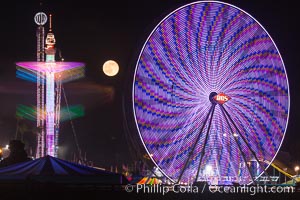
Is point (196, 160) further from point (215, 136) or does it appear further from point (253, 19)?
point (253, 19)

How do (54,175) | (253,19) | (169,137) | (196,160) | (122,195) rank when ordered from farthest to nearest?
(253,19) < (196,160) < (169,137) < (54,175) < (122,195)

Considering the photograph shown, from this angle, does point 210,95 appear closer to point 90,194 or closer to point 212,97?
point 212,97

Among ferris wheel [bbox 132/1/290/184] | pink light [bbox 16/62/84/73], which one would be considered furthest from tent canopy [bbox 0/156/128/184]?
pink light [bbox 16/62/84/73]

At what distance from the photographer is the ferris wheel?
20781mm

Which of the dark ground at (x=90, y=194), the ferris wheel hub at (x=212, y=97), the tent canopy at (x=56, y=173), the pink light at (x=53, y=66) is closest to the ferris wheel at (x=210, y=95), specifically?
the ferris wheel hub at (x=212, y=97)

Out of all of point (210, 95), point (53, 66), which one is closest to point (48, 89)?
point (53, 66)

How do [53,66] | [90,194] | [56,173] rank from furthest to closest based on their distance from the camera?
[53,66], [56,173], [90,194]

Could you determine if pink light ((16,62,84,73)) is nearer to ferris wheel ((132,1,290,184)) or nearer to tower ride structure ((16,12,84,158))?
tower ride structure ((16,12,84,158))

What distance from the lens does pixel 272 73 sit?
24328 mm

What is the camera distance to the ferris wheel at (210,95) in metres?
20.8

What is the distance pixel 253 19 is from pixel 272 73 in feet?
6.99

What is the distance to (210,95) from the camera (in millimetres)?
22906

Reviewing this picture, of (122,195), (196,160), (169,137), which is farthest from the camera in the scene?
(196,160)

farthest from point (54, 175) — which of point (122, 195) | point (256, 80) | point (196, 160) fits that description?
point (256, 80)
